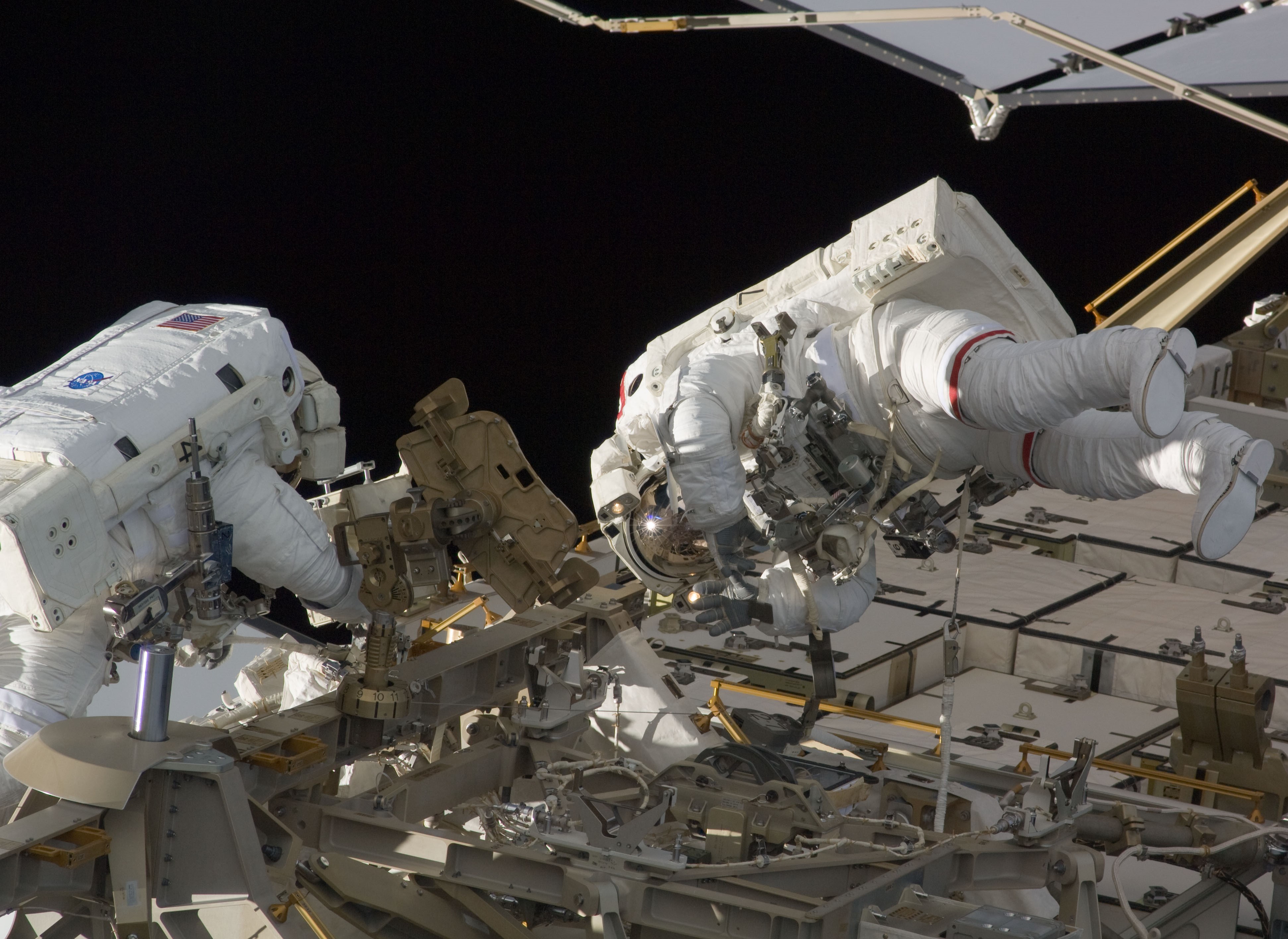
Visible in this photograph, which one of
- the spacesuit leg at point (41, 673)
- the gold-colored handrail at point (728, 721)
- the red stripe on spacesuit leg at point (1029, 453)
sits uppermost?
the red stripe on spacesuit leg at point (1029, 453)

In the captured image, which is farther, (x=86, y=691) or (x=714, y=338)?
(x=714, y=338)

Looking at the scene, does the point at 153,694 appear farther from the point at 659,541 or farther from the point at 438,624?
the point at 438,624

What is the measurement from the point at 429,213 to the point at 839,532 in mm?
5231

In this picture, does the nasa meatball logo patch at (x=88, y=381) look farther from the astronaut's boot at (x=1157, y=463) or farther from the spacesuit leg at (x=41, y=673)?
the astronaut's boot at (x=1157, y=463)

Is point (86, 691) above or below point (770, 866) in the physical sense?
above

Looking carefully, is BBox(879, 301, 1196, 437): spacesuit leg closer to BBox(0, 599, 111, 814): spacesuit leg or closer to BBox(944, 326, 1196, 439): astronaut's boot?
BBox(944, 326, 1196, 439): astronaut's boot

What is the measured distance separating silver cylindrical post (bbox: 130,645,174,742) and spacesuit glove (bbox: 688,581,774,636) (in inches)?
56.4

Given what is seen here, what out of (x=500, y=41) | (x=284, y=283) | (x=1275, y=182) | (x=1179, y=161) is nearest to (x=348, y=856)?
(x=284, y=283)

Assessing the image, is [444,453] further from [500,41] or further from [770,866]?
[500,41]

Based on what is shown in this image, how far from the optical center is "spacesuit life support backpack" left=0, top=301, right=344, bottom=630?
349 centimetres

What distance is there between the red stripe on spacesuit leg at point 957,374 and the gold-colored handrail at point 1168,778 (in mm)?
1453

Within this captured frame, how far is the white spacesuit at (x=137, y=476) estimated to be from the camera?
3.53m

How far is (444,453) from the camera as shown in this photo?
422 cm

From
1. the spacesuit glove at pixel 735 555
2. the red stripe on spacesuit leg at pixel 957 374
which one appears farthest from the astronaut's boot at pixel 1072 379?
the spacesuit glove at pixel 735 555
